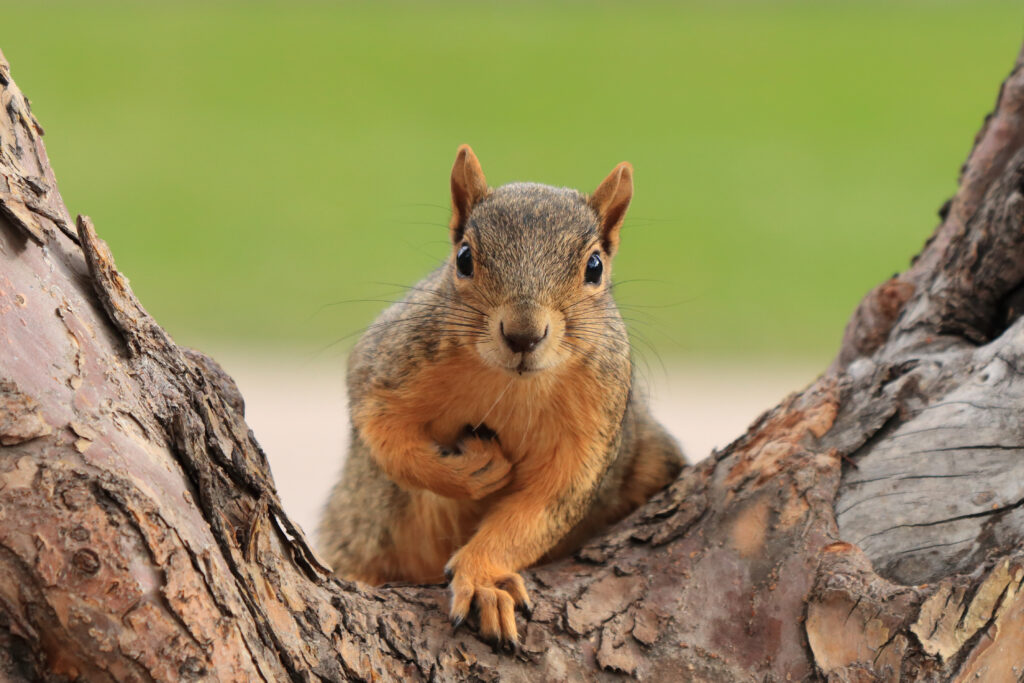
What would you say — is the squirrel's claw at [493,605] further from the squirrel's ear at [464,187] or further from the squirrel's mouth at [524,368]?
the squirrel's ear at [464,187]

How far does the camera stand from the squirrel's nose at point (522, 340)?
4.13 ft

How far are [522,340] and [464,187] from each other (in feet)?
1.31

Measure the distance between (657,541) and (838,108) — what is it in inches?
317

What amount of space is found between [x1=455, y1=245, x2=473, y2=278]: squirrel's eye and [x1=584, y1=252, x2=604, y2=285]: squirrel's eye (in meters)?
0.17

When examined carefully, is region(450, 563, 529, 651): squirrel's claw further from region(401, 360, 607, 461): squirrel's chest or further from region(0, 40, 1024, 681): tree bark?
region(401, 360, 607, 461): squirrel's chest

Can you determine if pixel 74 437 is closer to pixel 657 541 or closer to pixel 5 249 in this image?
pixel 5 249

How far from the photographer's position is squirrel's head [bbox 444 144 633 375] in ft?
4.28

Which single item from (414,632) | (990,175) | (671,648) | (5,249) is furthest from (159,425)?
(990,175)

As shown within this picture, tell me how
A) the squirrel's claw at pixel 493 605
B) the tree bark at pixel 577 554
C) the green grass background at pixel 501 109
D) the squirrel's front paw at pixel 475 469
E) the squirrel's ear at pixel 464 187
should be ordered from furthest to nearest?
1. the green grass background at pixel 501 109
2. the squirrel's ear at pixel 464 187
3. the squirrel's front paw at pixel 475 469
4. the squirrel's claw at pixel 493 605
5. the tree bark at pixel 577 554

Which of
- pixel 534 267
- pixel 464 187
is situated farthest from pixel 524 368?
pixel 464 187

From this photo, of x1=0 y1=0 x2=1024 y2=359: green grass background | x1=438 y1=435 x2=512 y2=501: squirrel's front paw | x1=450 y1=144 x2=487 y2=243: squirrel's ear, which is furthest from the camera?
x1=0 y1=0 x2=1024 y2=359: green grass background

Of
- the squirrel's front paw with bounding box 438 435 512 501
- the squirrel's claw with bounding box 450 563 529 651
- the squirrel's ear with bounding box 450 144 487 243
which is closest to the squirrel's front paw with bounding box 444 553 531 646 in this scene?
the squirrel's claw with bounding box 450 563 529 651

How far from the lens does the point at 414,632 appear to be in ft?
3.85

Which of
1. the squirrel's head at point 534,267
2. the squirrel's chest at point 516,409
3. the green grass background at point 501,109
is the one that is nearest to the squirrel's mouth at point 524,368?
the squirrel's head at point 534,267
